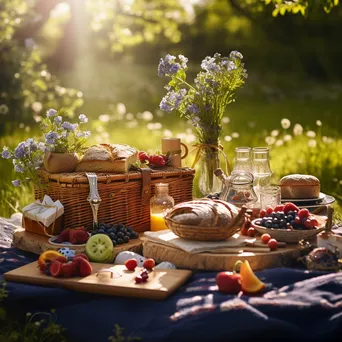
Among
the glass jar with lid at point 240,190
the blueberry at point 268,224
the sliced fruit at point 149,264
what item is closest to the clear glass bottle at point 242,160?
the glass jar with lid at point 240,190

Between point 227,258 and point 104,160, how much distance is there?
3.92 feet

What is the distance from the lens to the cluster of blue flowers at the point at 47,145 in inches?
174

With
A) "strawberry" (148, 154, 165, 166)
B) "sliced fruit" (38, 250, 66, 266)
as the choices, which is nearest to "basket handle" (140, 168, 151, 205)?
"strawberry" (148, 154, 165, 166)

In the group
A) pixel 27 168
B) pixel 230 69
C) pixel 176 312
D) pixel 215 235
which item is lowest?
pixel 176 312

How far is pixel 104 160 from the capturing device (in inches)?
174

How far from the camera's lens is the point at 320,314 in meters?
3.05

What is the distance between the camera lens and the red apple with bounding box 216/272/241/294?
10.6 ft

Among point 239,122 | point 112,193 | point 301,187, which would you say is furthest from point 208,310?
point 239,122

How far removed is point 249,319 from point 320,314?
33 cm

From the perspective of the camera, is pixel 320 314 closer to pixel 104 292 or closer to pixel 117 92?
pixel 104 292

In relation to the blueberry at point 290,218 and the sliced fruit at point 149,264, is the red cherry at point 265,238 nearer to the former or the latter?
the blueberry at point 290,218

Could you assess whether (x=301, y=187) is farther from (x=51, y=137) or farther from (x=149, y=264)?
(x=51, y=137)

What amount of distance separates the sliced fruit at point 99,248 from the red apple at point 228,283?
0.85m

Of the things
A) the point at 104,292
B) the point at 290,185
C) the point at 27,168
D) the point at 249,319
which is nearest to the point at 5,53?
the point at 27,168
